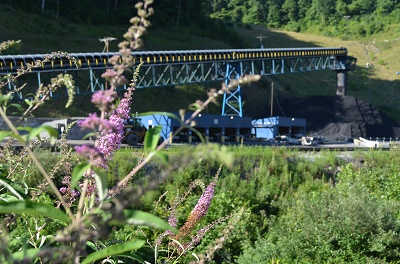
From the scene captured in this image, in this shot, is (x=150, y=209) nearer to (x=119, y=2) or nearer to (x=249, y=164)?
(x=249, y=164)

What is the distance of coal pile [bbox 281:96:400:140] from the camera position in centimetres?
5866

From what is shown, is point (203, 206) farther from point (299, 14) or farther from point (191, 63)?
point (299, 14)

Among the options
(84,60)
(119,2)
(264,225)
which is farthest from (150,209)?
(119,2)

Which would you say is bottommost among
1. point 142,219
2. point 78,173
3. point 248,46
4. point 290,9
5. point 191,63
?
point 142,219

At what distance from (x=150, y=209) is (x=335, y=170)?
812 cm

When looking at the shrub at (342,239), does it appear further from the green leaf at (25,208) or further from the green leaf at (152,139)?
the green leaf at (25,208)

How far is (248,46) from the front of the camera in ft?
292

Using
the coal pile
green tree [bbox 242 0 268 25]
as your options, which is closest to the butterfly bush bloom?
the coal pile

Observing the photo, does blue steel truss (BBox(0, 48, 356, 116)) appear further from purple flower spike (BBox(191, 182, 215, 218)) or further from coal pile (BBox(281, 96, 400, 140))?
purple flower spike (BBox(191, 182, 215, 218))

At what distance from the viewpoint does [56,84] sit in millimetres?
2660

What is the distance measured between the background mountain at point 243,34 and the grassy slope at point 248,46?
0.32 ft

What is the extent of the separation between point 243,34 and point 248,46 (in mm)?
10540

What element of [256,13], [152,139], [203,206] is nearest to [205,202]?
[203,206]

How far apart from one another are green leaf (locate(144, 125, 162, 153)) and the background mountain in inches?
1750
